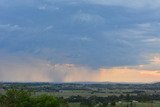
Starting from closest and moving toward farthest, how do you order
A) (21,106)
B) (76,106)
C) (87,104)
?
1. (21,106)
2. (76,106)
3. (87,104)

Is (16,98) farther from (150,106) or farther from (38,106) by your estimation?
(150,106)

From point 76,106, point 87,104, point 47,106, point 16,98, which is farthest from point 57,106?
point 87,104

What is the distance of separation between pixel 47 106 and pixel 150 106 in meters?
94.5

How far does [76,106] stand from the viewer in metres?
172

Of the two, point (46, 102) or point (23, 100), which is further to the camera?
point (23, 100)

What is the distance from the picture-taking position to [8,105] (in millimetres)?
100000

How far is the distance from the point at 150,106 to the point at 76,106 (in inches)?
1494

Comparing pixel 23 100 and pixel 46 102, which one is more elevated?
pixel 23 100

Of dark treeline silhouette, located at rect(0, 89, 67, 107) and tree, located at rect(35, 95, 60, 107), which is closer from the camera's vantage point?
tree, located at rect(35, 95, 60, 107)

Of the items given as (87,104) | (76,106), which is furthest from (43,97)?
(87,104)

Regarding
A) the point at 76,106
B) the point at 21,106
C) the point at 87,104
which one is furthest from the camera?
the point at 87,104

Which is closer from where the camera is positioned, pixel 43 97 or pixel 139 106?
pixel 43 97

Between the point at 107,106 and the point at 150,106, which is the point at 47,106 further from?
the point at 150,106

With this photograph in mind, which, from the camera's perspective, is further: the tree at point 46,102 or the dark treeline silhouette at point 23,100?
the dark treeline silhouette at point 23,100
